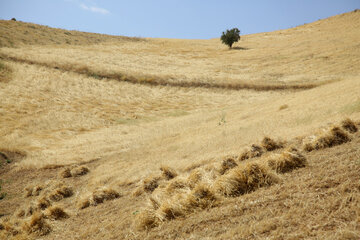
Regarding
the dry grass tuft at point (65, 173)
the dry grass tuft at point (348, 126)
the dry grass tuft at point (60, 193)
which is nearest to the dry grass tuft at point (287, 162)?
the dry grass tuft at point (348, 126)

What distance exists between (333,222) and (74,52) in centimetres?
5320

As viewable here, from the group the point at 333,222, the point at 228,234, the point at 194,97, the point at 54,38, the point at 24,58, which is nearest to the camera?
the point at 333,222

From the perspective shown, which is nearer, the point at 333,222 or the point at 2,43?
the point at 333,222

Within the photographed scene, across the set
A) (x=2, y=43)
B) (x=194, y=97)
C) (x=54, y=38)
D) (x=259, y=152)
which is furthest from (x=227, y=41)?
(x=259, y=152)

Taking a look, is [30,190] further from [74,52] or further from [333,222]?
[74,52]

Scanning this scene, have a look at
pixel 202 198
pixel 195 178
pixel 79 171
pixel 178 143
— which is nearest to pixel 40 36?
pixel 79 171

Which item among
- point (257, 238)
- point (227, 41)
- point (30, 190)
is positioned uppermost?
point (227, 41)

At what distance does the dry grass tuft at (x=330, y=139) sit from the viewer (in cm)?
720

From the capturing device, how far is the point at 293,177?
540 centimetres

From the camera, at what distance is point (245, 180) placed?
5371mm

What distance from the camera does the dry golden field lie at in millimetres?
4516

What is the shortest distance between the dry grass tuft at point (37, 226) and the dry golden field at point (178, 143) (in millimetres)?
30

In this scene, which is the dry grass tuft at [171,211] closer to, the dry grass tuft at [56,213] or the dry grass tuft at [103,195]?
the dry grass tuft at [103,195]

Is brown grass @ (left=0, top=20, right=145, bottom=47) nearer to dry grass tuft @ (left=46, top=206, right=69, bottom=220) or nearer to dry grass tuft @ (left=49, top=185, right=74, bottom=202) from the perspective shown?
dry grass tuft @ (left=49, top=185, right=74, bottom=202)
